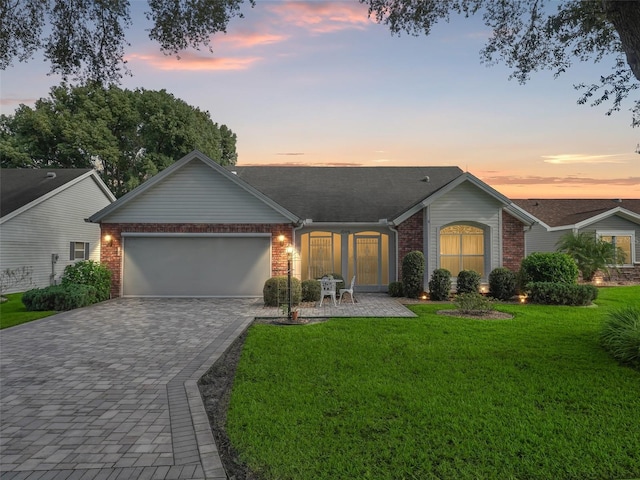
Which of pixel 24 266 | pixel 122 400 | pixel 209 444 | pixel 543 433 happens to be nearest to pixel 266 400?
pixel 209 444

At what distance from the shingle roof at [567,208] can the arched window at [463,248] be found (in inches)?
399

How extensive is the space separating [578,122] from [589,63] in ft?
13.3

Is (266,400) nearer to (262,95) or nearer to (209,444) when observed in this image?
(209,444)

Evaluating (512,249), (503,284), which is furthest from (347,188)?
(503,284)

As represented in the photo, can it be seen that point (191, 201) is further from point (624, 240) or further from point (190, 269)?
point (624, 240)

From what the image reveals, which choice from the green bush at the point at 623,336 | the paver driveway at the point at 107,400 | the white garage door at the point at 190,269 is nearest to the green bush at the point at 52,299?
the paver driveway at the point at 107,400

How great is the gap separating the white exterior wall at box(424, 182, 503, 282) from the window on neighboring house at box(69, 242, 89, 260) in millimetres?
18132

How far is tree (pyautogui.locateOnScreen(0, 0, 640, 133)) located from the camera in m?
8.59

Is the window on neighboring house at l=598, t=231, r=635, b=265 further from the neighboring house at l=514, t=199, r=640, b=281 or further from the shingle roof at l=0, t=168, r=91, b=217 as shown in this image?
the shingle roof at l=0, t=168, r=91, b=217

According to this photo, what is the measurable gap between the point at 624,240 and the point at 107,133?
35000mm

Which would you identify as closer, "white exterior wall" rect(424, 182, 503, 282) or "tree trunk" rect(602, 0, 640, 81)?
"tree trunk" rect(602, 0, 640, 81)

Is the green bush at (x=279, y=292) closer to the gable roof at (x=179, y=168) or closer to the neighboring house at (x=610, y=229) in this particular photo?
the gable roof at (x=179, y=168)

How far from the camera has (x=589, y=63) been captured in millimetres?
10289

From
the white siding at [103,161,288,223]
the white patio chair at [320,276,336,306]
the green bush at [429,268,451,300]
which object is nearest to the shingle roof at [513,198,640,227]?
the green bush at [429,268,451,300]
